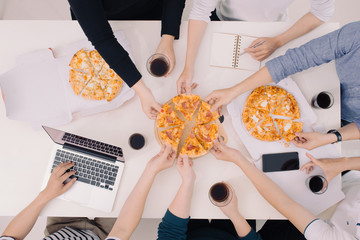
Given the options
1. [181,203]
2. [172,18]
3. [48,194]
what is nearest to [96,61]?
[172,18]

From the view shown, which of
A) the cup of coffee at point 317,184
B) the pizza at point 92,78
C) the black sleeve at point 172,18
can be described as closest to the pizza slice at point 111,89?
the pizza at point 92,78

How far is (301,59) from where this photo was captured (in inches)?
43.4

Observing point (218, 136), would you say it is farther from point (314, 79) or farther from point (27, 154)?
point (27, 154)

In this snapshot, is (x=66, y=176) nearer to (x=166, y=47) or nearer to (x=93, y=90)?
(x=93, y=90)

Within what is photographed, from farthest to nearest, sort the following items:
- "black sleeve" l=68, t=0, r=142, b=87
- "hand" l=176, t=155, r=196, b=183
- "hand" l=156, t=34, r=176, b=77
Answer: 1. "hand" l=156, t=34, r=176, b=77
2. "hand" l=176, t=155, r=196, b=183
3. "black sleeve" l=68, t=0, r=142, b=87

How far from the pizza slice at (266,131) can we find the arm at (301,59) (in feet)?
0.57

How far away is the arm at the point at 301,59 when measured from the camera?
106cm

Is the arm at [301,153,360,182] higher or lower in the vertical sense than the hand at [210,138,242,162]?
lower

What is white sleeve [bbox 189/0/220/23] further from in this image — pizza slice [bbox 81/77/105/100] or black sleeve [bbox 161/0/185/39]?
pizza slice [bbox 81/77/105/100]

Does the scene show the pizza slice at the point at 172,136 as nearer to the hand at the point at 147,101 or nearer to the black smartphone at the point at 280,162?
the hand at the point at 147,101

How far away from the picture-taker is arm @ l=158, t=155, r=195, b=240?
1.10 m

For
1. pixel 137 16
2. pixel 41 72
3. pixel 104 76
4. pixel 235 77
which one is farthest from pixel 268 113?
pixel 41 72

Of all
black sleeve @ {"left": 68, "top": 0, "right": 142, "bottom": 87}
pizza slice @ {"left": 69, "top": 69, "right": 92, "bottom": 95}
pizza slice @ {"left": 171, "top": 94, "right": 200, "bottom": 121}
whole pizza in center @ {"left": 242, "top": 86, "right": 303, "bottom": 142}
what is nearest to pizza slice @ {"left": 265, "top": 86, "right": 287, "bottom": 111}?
whole pizza in center @ {"left": 242, "top": 86, "right": 303, "bottom": 142}

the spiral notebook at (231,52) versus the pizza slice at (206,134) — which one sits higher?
the spiral notebook at (231,52)
